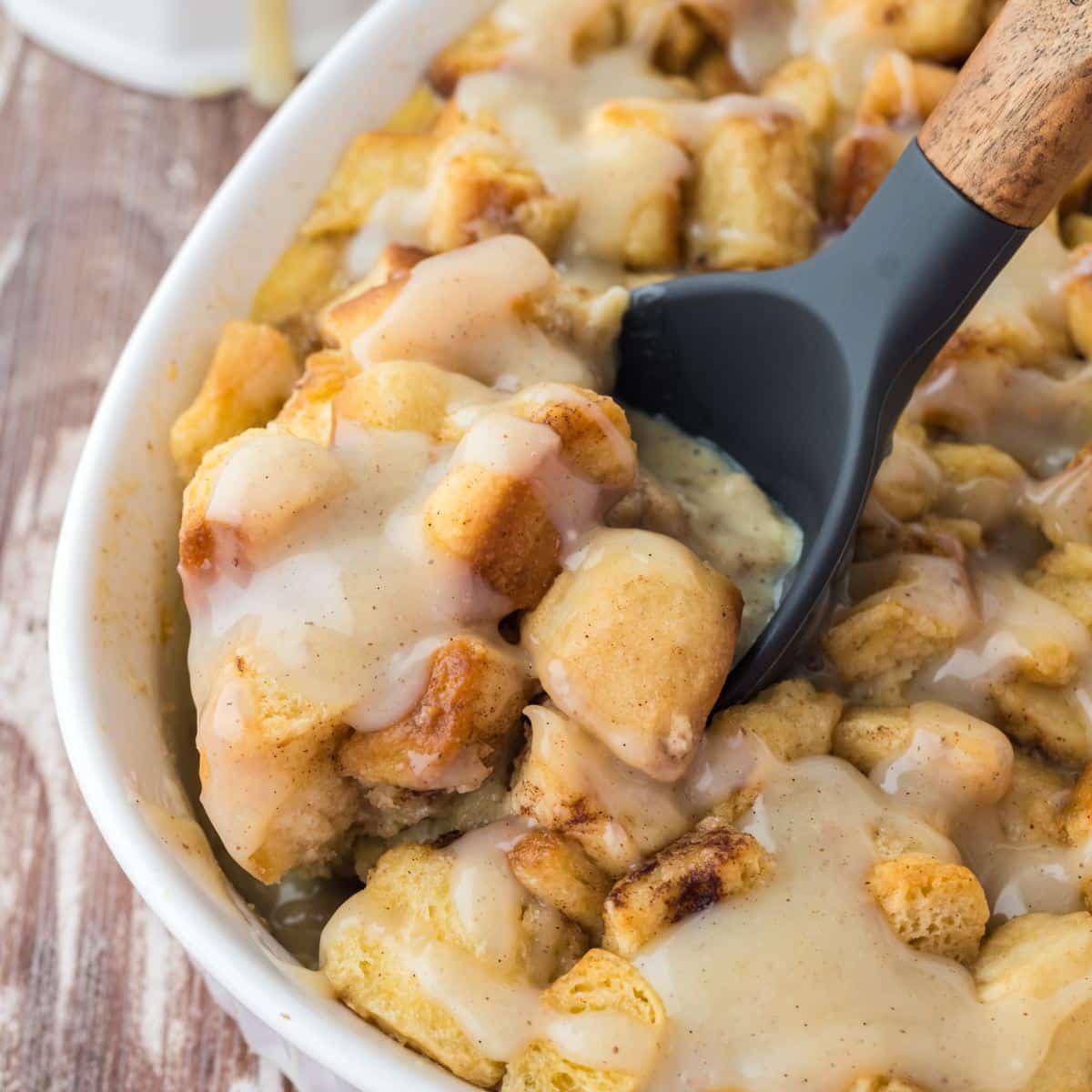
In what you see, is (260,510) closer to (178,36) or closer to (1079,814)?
(1079,814)

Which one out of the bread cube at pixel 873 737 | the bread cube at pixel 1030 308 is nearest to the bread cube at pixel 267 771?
the bread cube at pixel 873 737

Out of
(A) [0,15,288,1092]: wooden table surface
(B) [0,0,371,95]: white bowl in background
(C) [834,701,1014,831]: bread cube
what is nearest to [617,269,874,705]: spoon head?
(C) [834,701,1014,831]: bread cube

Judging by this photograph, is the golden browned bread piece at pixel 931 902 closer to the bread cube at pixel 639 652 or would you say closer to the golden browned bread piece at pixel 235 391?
the bread cube at pixel 639 652

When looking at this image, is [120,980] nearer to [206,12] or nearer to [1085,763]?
[1085,763]

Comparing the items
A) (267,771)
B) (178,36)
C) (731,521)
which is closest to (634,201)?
(731,521)

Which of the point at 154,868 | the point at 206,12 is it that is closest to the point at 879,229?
the point at 154,868
